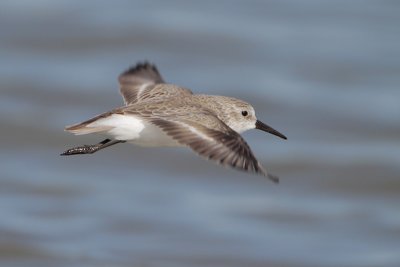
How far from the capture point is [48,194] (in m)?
9.94

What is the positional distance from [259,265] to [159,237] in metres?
0.92

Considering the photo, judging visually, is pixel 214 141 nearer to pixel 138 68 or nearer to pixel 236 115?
pixel 236 115

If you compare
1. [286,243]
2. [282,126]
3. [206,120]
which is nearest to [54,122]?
[282,126]

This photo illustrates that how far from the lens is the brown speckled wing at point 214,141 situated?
518 centimetres

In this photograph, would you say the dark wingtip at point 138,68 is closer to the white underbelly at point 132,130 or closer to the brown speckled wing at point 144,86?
the brown speckled wing at point 144,86

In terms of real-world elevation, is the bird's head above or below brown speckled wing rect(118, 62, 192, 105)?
below

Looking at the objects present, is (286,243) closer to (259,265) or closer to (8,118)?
(259,265)

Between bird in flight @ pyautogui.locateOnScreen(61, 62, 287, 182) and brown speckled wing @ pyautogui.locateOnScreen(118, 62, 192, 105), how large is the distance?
Answer: 0.5 inches

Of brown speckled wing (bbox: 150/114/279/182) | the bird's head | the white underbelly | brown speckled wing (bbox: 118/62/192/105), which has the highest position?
brown speckled wing (bbox: 118/62/192/105)

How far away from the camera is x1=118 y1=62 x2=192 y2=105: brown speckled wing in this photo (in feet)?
21.8

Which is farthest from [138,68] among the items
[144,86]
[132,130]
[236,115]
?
[132,130]

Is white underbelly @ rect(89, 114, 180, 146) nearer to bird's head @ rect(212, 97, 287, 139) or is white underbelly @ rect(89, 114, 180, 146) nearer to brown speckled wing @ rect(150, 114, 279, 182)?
brown speckled wing @ rect(150, 114, 279, 182)

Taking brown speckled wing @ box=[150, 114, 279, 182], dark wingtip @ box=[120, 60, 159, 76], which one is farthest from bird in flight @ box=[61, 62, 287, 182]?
dark wingtip @ box=[120, 60, 159, 76]

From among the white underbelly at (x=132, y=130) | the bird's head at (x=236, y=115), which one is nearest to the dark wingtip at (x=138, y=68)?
the bird's head at (x=236, y=115)
